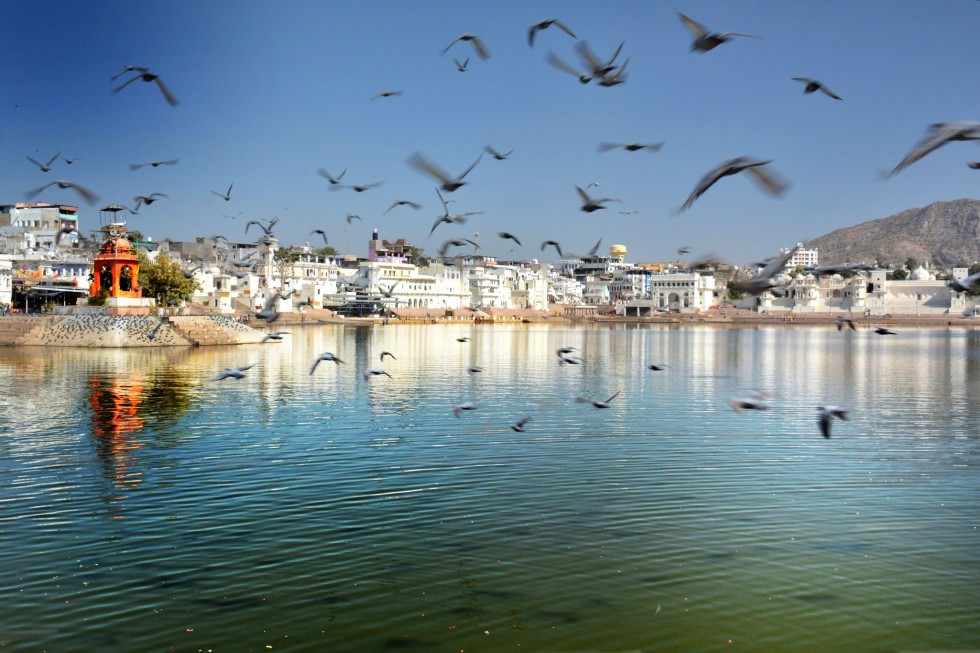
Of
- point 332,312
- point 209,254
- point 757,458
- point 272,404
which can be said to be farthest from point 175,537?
point 209,254

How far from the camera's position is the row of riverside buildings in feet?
213

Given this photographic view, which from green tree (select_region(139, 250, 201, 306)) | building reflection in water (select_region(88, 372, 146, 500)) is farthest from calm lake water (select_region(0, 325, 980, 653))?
green tree (select_region(139, 250, 201, 306))

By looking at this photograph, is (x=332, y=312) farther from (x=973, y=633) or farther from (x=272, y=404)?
(x=973, y=633)

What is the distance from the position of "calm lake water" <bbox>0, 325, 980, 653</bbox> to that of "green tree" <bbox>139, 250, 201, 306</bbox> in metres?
35.7

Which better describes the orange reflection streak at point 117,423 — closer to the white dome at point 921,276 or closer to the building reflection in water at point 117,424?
the building reflection in water at point 117,424

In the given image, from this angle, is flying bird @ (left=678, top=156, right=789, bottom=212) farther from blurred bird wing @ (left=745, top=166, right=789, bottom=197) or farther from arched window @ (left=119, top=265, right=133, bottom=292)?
arched window @ (left=119, top=265, right=133, bottom=292)

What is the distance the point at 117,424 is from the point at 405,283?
8296 centimetres

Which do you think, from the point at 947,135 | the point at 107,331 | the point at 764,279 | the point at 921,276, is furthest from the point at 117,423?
the point at 921,276

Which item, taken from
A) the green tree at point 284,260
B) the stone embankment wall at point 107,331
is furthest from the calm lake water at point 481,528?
the green tree at point 284,260

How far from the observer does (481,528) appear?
9.04 m

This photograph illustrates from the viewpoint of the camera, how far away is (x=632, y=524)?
30.2 feet

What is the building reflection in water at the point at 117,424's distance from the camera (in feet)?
37.7

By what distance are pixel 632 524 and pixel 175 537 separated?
4661 mm

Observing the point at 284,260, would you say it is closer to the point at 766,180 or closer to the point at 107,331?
the point at 107,331
